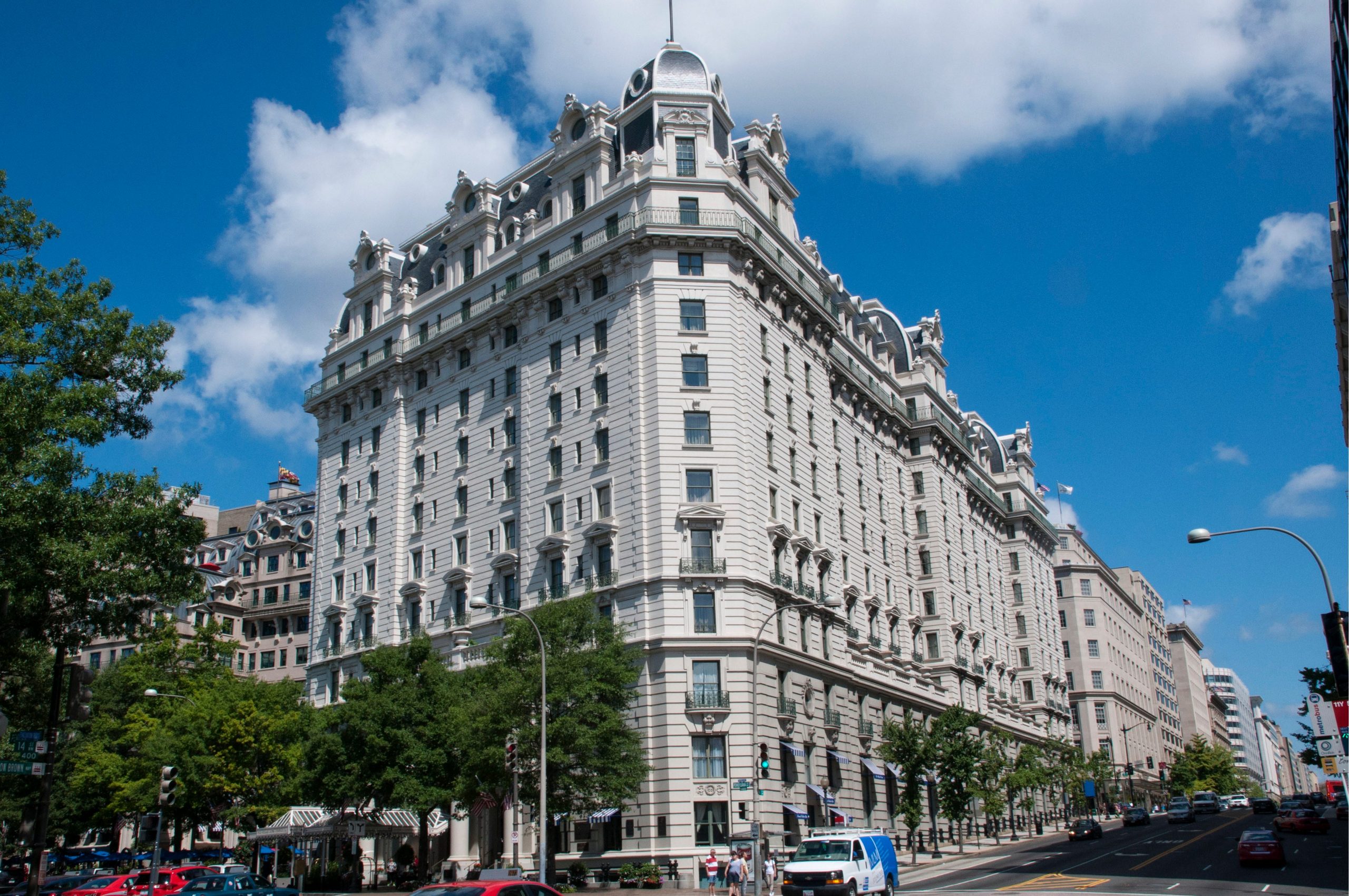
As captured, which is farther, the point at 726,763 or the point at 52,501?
the point at 726,763

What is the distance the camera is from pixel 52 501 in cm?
3005

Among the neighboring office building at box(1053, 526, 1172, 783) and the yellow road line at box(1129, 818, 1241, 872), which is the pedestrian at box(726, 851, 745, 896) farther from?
the neighboring office building at box(1053, 526, 1172, 783)

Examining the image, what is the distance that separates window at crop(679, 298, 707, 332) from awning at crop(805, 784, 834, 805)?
76.0 ft

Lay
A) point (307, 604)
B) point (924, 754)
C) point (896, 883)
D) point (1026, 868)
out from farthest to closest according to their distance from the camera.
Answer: point (307, 604) < point (924, 754) < point (1026, 868) < point (896, 883)

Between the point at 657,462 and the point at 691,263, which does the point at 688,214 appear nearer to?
the point at 691,263

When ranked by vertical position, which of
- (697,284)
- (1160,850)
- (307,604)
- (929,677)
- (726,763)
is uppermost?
(697,284)

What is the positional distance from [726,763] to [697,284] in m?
23.6

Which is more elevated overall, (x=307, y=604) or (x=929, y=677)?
(x=307, y=604)

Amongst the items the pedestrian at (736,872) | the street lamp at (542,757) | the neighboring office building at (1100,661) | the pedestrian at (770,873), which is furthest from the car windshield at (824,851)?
the neighboring office building at (1100,661)

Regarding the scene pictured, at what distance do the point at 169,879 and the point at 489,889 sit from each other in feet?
92.7

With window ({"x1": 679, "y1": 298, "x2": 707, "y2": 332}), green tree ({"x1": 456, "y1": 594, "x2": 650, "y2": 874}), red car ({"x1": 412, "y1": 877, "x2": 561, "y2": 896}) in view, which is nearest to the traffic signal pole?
red car ({"x1": 412, "y1": 877, "x2": 561, "y2": 896})

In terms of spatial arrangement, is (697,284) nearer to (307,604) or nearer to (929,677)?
(929,677)

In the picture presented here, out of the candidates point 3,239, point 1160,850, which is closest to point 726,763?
point 1160,850

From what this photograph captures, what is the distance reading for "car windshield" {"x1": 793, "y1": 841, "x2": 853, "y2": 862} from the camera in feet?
109
